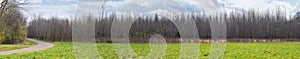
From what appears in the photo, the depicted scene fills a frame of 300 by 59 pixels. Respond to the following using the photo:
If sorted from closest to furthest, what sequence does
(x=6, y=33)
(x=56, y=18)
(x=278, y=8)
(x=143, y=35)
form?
1. (x=6, y=33)
2. (x=143, y=35)
3. (x=278, y=8)
4. (x=56, y=18)

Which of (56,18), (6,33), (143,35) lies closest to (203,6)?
(6,33)

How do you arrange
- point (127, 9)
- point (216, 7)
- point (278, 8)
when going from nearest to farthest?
point (216, 7)
point (127, 9)
point (278, 8)

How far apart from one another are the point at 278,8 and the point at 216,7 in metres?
76.2

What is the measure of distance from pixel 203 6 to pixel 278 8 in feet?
250

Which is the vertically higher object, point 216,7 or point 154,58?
point 216,7

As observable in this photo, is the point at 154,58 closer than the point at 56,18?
Yes

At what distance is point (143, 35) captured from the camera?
50.6 metres

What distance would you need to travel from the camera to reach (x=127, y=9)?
8008mm

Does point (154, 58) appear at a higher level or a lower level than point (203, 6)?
lower

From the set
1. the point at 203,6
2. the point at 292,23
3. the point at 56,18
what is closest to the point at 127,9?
the point at 203,6

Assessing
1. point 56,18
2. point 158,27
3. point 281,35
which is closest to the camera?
point 158,27

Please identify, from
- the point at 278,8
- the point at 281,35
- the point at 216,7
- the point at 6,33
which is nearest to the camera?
the point at 216,7

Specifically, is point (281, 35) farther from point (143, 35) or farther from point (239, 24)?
point (143, 35)

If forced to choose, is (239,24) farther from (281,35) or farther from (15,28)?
(15,28)
